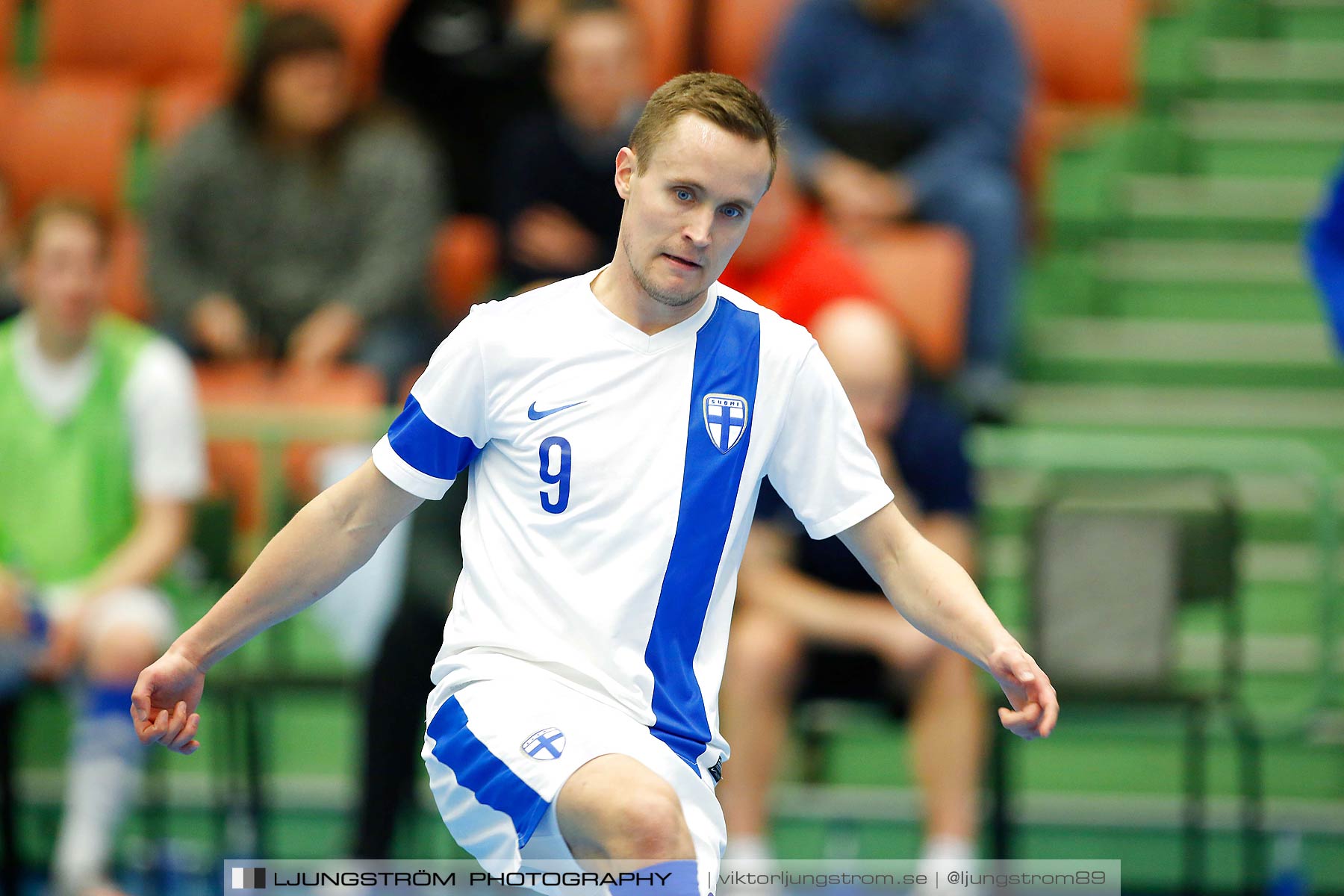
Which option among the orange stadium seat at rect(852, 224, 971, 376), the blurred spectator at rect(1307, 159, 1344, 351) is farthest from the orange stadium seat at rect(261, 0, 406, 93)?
the blurred spectator at rect(1307, 159, 1344, 351)

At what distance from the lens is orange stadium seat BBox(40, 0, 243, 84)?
25.5 feet

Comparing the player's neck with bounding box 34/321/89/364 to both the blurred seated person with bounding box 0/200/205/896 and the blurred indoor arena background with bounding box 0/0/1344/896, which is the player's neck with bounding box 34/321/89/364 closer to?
the blurred seated person with bounding box 0/200/205/896

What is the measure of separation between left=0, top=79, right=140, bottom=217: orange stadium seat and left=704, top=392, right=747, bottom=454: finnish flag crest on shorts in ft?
16.3

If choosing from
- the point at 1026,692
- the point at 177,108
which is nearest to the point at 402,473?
the point at 1026,692

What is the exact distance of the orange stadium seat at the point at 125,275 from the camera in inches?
272

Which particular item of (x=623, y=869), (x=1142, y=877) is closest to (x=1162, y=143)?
(x=1142, y=877)

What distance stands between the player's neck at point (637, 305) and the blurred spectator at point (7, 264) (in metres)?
4.00

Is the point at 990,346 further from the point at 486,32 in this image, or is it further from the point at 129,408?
the point at 129,408

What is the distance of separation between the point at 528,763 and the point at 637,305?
810 millimetres

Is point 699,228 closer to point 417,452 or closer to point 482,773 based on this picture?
point 417,452

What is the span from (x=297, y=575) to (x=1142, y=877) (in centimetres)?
354

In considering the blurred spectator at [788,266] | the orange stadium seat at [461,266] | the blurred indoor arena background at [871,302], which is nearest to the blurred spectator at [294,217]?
the blurred indoor arena background at [871,302]

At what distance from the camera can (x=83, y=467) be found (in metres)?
5.52

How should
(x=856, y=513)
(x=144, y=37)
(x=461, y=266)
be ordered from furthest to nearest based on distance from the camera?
(x=144, y=37) → (x=461, y=266) → (x=856, y=513)
